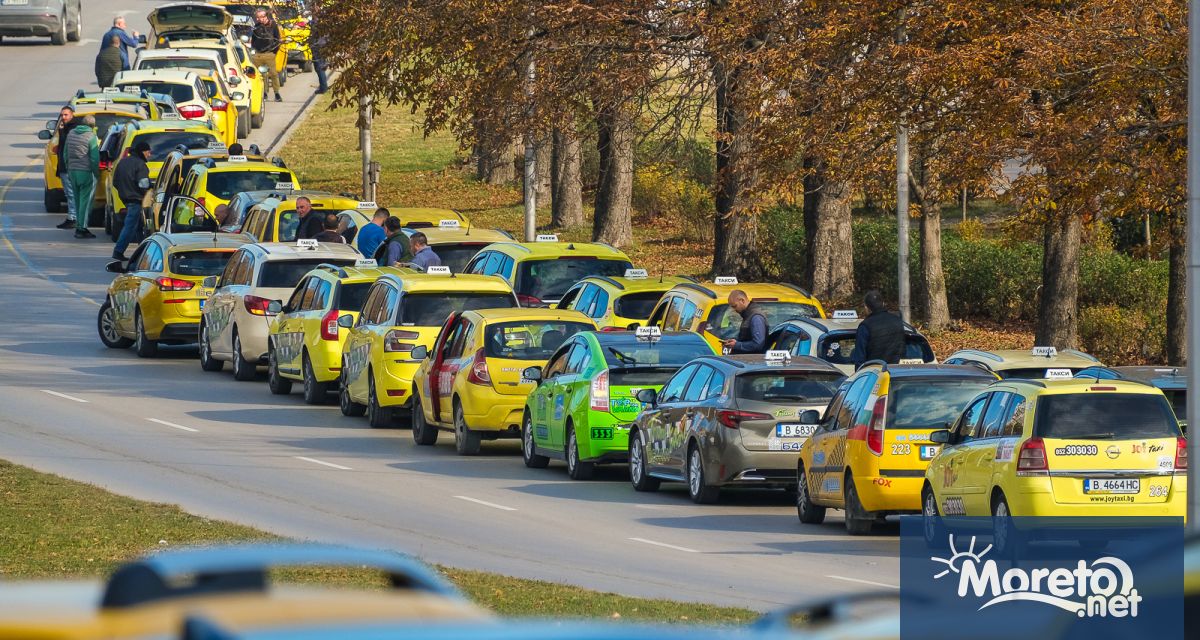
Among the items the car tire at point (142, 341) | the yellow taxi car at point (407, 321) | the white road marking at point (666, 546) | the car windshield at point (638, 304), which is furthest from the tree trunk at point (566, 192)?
the white road marking at point (666, 546)

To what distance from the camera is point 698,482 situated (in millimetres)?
17578

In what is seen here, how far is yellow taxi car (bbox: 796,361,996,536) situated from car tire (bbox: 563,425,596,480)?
11.5 feet

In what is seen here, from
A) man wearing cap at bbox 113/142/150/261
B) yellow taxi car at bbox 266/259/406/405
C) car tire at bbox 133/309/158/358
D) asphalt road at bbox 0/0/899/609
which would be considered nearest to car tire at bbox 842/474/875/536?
asphalt road at bbox 0/0/899/609

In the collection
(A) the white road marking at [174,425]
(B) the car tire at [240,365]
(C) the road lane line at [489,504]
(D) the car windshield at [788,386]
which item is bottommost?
(C) the road lane line at [489,504]

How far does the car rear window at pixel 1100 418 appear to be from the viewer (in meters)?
13.8

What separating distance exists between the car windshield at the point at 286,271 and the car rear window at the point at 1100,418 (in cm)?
1427

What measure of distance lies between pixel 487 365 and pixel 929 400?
237 inches

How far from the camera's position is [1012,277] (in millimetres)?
35812

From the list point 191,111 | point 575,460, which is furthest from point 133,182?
point 575,460

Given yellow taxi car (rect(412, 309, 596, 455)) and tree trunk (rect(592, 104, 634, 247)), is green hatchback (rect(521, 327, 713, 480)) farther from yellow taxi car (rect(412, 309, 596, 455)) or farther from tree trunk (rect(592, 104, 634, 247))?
tree trunk (rect(592, 104, 634, 247))

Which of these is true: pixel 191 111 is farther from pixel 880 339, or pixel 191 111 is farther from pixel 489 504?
pixel 489 504

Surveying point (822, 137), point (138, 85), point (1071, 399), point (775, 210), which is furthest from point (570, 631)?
point (138, 85)

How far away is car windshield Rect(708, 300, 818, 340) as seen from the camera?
22016 mm

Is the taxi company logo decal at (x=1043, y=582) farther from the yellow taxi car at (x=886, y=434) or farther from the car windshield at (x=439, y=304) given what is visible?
the car windshield at (x=439, y=304)
